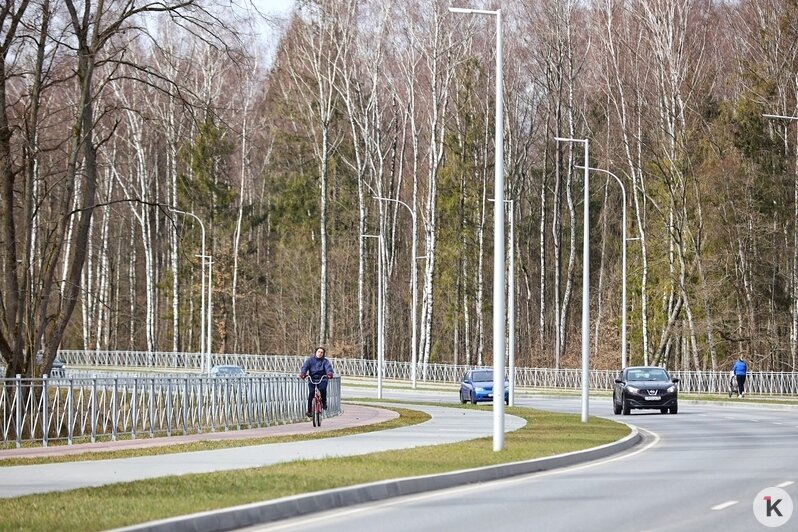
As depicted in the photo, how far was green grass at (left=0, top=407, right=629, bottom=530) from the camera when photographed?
43.7 ft

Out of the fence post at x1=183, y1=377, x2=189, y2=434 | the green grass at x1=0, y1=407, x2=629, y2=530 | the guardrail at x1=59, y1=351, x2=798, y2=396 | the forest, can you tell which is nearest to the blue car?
the forest

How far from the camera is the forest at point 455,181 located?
2477 inches

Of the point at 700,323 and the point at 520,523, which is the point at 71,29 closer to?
the point at 520,523

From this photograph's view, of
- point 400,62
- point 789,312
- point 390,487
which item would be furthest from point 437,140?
point 390,487

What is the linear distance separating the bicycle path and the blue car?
571 inches

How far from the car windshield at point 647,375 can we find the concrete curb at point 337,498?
69.0ft

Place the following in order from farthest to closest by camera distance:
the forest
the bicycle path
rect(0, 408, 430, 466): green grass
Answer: the forest, rect(0, 408, 430, 466): green grass, the bicycle path

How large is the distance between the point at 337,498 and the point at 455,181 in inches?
2450

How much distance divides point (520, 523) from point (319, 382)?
19.2 m

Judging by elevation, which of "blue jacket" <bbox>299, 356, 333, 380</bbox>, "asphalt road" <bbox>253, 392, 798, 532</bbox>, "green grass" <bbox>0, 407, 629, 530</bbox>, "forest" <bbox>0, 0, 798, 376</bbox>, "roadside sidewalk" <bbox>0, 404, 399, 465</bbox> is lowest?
"roadside sidewalk" <bbox>0, 404, 399, 465</bbox>

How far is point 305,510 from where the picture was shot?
15148mm

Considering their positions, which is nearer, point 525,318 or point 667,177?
point 667,177

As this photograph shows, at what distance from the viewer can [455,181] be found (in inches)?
3056

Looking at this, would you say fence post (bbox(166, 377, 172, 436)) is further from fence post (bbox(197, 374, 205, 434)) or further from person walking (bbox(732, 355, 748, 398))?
person walking (bbox(732, 355, 748, 398))
